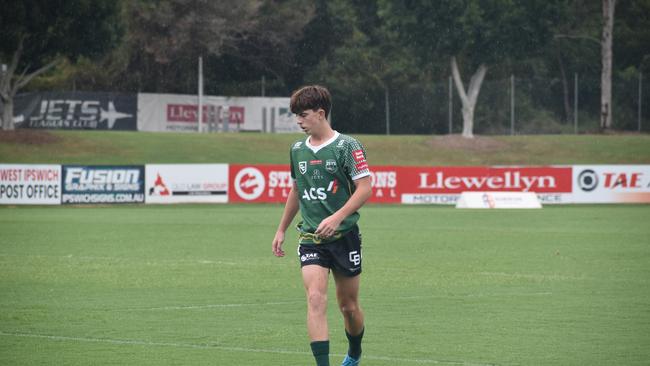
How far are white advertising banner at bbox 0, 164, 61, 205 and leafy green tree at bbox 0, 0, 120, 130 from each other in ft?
46.0

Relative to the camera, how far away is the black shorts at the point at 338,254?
340 inches

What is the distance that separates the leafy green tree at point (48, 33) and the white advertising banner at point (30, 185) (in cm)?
1403

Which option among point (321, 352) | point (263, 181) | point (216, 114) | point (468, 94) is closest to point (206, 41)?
point (216, 114)

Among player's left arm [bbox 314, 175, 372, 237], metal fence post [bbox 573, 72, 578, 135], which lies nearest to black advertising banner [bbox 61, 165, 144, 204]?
metal fence post [bbox 573, 72, 578, 135]

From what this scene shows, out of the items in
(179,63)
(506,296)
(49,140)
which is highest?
(179,63)

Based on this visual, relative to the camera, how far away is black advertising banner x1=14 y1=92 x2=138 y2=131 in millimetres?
56000

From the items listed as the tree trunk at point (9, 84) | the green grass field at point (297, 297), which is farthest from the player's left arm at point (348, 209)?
the tree trunk at point (9, 84)

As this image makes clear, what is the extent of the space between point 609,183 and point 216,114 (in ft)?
85.4

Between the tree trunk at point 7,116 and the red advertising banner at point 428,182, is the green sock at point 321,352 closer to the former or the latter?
the red advertising banner at point 428,182

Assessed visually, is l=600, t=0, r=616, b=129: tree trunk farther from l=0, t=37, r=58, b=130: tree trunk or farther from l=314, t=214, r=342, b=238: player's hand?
l=314, t=214, r=342, b=238: player's hand

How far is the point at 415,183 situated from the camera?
131 ft

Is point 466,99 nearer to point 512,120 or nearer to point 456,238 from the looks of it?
point 512,120

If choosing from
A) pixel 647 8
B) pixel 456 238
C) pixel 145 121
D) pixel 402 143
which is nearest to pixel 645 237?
pixel 456 238

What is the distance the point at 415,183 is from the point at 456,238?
612 inches
